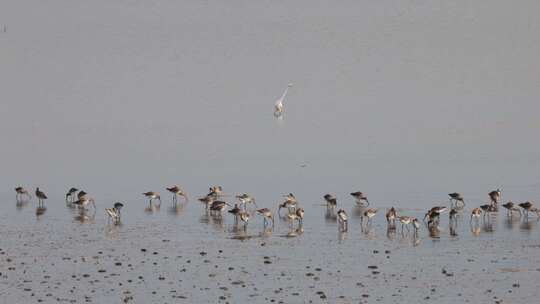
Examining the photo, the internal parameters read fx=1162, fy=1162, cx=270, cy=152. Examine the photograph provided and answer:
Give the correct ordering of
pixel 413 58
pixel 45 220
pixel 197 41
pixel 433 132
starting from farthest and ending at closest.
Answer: pixel 197 41, pixel 413 58, pixel 433 132, pixel 45 220

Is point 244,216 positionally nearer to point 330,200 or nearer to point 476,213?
point 330,200

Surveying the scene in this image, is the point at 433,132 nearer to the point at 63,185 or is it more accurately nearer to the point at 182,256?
the point at 63,185

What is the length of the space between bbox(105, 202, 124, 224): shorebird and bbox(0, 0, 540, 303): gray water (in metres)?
0.28

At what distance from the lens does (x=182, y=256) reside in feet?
61.2

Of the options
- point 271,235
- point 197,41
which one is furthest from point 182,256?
point 197,41

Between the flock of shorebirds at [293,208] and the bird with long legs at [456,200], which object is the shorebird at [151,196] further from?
the bird with long legs at [456,200]

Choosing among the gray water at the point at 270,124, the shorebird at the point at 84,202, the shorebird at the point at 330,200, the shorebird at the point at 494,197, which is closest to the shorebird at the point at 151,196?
the gray water at the point at 270,124

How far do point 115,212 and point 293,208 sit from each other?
3.60 metres

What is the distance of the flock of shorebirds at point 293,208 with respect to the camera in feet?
71.1

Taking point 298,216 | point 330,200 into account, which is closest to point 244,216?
point 298,216

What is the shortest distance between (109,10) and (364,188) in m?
43.5

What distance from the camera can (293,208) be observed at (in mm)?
23297

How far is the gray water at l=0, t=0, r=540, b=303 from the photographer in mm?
19266

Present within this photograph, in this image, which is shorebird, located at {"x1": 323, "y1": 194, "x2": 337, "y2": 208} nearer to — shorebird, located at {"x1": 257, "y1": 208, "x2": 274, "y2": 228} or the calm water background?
the calm water background
